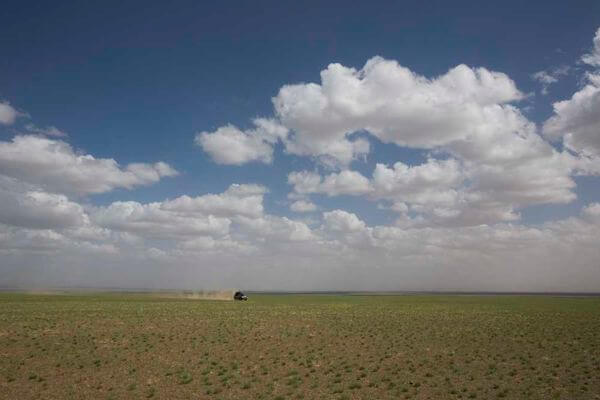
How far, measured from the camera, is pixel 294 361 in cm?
2970

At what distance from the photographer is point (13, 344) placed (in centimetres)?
3381

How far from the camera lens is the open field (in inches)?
927

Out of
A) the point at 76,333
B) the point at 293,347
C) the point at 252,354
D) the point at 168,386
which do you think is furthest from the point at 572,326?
the point at 76,333

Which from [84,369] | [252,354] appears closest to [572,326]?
[252,354]

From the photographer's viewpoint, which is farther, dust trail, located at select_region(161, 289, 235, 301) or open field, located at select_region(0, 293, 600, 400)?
dust trail, located at select_region(161, 289, 235, 301)

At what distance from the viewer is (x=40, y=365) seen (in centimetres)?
2858

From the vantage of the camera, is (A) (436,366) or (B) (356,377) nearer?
(B) (356,377)

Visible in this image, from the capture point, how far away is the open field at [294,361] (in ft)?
77.3

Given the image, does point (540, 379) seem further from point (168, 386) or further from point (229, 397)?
point (168, 386)

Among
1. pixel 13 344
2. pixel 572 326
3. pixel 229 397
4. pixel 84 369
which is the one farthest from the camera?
pixel 572 326

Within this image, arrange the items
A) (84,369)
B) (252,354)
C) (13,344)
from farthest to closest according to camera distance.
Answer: (13,344) → (252,354) → (84,369)

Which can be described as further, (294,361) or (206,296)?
(206,296)

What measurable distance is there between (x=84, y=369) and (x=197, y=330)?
14.4m

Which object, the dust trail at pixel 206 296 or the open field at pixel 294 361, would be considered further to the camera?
the dust trail at pixel 206 296
